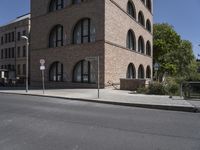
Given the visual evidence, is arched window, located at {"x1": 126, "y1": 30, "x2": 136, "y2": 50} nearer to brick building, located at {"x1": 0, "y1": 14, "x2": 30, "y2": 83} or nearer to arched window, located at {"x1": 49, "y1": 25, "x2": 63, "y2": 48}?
arched window, located at {"x1": 49, "y1": 25, "x2": 63, "y2": 48}

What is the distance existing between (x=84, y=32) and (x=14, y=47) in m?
28.9

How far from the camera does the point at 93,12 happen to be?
91.2ft

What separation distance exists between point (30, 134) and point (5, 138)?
0.68m

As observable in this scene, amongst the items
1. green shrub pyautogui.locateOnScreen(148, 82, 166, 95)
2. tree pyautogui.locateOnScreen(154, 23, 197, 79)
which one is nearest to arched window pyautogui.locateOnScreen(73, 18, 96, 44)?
green shrub pyautogui.locateOnScreen(148, 82, 166, 95)

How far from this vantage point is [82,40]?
29594 millimetres

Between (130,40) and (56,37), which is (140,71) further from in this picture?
(56,37)

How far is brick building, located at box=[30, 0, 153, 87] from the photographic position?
2736 centimetres

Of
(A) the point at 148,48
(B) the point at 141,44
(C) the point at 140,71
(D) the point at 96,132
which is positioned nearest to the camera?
(D) the point at 96,132

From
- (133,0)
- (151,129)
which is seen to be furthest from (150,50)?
(151,129)

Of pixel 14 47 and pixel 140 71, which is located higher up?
pixel 14 47

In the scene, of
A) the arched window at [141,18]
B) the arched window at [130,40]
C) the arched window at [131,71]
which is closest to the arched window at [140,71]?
the arched window at [131,71]

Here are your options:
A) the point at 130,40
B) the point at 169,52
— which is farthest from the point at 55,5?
the point at 169,52

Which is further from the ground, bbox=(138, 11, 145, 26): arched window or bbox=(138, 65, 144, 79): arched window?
bbox=(138, 11, 145, 26): arched window

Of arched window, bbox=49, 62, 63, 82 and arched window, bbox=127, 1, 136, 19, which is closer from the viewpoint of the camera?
arched window, bbox=49, 62, 63, 82
